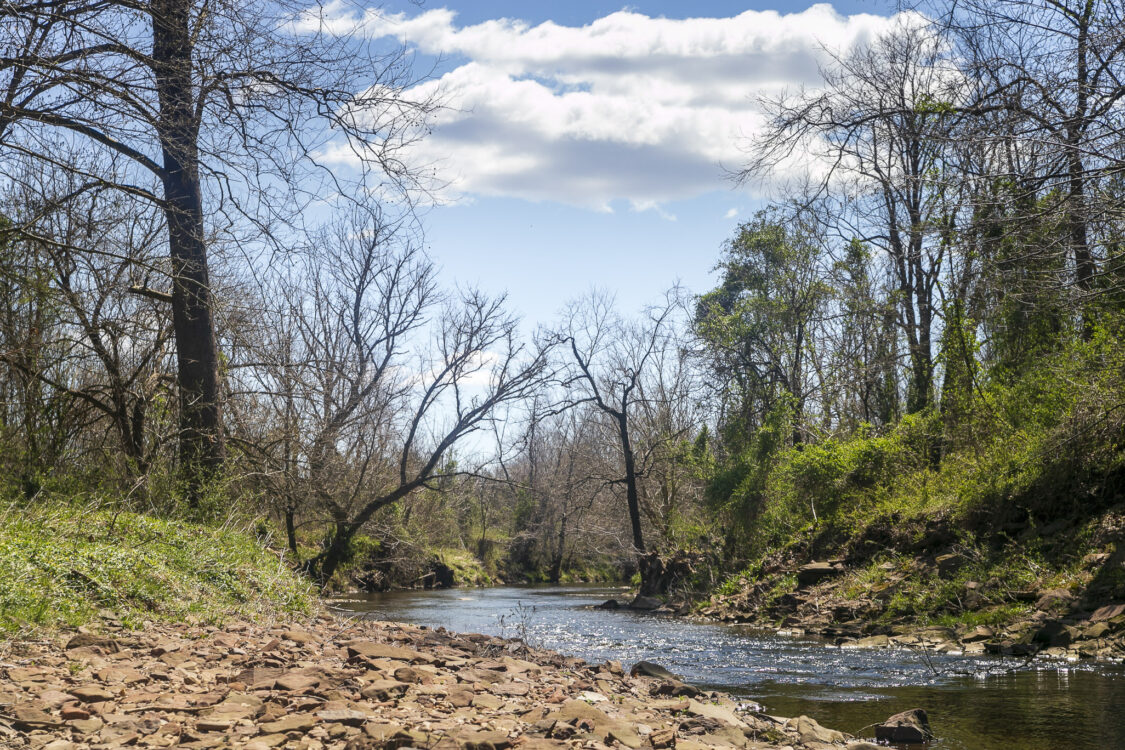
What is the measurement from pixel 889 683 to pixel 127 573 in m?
7.38

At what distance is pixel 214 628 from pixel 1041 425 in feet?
40.8

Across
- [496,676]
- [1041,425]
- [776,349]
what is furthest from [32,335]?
[776,349]

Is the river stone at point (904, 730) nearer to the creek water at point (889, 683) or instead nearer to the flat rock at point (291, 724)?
the creek water at point (889, 683)

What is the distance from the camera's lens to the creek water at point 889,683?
6.62 m

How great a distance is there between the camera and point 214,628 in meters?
6.71

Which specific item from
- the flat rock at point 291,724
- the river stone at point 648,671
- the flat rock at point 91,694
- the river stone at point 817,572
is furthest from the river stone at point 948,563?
the flat rock at point 91,694

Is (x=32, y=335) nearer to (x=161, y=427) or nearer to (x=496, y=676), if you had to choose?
(x=161, y=427)

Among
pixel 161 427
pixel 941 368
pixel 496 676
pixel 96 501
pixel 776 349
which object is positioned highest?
pixel 776 349

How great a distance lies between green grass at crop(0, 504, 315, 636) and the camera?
19.6ft

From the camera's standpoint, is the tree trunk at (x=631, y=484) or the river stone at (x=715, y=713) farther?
the tree trunk at (x=631, y=484)

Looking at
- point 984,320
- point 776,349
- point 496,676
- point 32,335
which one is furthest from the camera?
point 776,349

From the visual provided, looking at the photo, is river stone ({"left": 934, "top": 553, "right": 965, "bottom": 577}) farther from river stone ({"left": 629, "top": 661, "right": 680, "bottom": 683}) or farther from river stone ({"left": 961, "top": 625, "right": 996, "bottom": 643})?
river stone ({"left": 629, "top": 661, "right": 680, "bottom": 683})

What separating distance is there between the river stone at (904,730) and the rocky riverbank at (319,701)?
1.31 feet

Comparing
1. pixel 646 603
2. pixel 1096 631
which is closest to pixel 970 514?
pixel 1096 631
